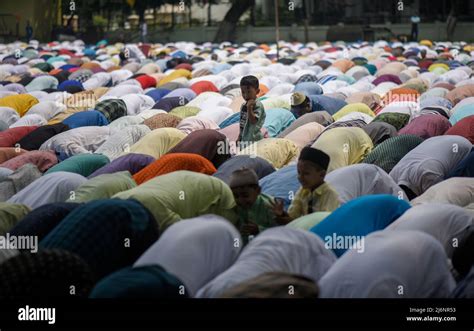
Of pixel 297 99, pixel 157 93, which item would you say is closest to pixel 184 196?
pixel 297 99

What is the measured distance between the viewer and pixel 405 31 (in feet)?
86.6

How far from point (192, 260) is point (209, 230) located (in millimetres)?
180

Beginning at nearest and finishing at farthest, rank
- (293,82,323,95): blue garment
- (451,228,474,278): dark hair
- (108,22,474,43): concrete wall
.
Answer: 1. (451,228,474,278): dark hair
2. (293,82,323,95): blue garment
3. (108,22,474,43): concrete wall

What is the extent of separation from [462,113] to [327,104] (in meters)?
1.69

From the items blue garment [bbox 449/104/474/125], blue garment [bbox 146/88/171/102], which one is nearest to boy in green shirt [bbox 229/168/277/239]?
blue garment [bbox 449/104/474/125]

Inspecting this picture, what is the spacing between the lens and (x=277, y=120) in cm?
892

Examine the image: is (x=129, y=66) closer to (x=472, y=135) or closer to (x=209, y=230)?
(x=472, y=135)

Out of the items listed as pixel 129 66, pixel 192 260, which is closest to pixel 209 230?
pixel 192 260

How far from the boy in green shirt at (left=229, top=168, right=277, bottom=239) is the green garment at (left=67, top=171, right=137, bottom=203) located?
887 millimetres

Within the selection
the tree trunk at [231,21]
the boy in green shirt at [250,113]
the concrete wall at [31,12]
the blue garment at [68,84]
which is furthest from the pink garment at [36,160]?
the tree trunk at [231,21]

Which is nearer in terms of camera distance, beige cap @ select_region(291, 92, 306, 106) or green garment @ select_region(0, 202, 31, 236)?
green garment @ select_region(0, 202, 31, 236)

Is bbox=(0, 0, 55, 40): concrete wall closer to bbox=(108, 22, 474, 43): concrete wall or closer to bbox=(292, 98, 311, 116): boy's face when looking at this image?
bbox=(108, 22, 474, 43): concrete wall

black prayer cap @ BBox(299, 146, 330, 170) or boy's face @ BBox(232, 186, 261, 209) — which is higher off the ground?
black prayer cap @ BBox(299, 146, 330, 170)

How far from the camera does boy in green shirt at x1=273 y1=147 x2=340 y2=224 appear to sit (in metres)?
5.06
